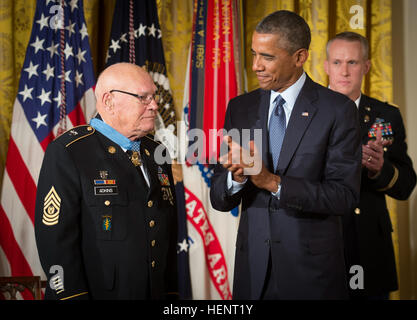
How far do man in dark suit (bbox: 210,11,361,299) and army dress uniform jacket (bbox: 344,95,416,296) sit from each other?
0.76m

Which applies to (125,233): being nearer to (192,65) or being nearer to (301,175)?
(301,175)

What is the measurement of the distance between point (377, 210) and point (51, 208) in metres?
1.76

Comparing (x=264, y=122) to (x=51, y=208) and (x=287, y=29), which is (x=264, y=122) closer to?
(x=287, y=29)

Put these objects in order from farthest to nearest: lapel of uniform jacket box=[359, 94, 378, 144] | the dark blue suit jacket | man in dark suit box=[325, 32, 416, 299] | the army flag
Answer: the army flag → lapel of uniform jacket box=[359, 94, 378, 144] → man in dark suit box=[325, 32, 416, 299] → the dark blue suit jacket

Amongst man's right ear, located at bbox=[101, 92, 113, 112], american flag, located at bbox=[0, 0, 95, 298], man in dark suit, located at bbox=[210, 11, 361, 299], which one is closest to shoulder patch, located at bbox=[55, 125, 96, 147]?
man's right ear, located at bbox=[101, 92, 113, 112]

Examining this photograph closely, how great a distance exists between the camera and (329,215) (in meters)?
1.73

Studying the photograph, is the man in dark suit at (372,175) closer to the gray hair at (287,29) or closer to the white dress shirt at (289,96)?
the white dress shirt at (289,96)

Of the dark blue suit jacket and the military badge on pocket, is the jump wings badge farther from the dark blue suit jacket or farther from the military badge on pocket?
the military badge on pocket

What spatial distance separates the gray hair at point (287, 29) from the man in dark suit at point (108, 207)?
1.75ft

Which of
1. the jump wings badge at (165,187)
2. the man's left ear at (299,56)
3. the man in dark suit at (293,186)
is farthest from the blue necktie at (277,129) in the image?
the jump wings badge at (165,187)

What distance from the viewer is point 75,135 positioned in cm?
179

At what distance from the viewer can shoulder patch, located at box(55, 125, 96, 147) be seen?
5.73ft

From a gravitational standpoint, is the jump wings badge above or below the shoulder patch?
below

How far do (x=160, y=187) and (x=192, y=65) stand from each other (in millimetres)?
1881
